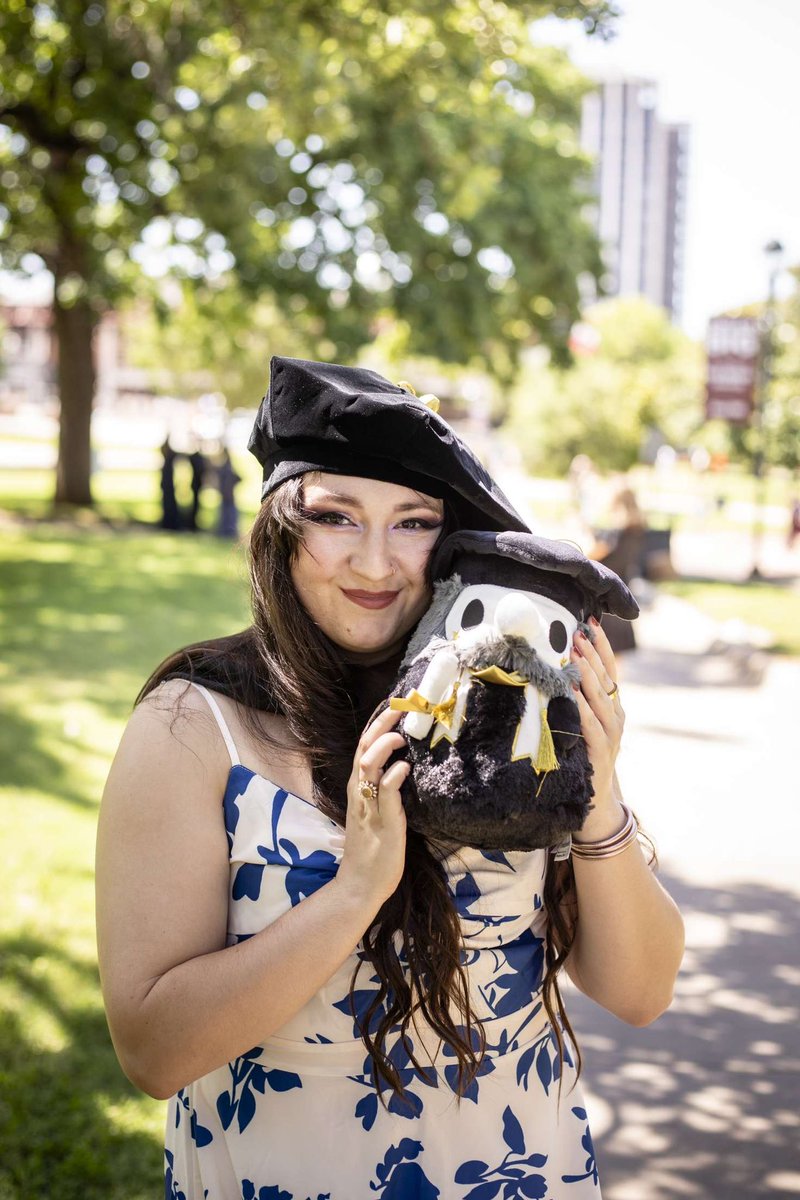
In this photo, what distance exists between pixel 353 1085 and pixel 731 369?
20.7m

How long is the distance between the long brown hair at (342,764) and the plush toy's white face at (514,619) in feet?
0.77

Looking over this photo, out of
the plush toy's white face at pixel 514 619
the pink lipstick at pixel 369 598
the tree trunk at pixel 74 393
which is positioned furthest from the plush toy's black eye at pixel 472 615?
the tree trunk at pixel 74 393

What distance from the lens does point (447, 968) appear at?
6.05 feet

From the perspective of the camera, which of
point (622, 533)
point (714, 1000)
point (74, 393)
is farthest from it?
point (74, 393)

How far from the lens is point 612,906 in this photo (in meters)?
1.96

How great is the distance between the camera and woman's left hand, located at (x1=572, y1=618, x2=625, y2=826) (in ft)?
5.97

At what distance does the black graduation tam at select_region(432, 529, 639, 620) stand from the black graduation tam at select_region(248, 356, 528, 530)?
0.28 ft

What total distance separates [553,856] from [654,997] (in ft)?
1.04

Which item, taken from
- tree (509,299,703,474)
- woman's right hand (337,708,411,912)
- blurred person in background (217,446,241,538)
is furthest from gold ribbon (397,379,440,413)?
tree (509,299,703,474)

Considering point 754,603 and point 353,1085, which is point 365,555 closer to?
point 353,1085

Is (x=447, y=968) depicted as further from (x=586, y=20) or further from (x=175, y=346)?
(x=175, y=346)

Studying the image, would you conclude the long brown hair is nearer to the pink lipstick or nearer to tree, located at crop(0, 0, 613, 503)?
the pink lipstick

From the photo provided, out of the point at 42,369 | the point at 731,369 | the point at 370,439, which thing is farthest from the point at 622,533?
the point at 42,369

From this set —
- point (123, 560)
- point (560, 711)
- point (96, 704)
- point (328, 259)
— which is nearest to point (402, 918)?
point (560, 711)
